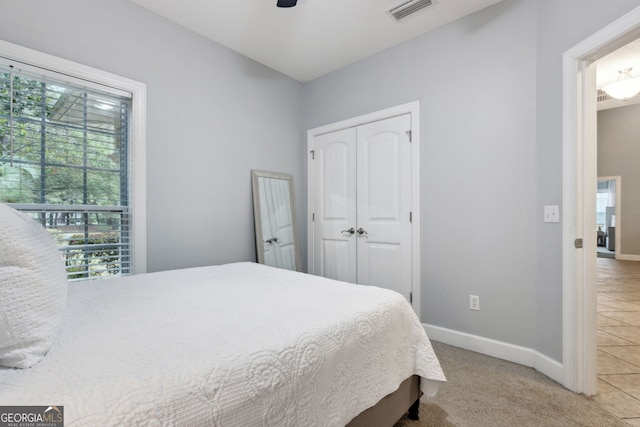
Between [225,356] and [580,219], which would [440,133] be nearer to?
[580,219]

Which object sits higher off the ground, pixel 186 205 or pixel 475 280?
pixel 186 205

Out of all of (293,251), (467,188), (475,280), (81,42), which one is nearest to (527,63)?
(467,188)

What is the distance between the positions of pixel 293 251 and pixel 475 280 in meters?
1.90

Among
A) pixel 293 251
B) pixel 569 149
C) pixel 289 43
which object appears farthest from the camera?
pixel 293 251

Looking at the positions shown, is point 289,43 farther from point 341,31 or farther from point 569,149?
point 569,149

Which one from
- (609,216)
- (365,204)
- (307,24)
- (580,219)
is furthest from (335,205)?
(609,216)

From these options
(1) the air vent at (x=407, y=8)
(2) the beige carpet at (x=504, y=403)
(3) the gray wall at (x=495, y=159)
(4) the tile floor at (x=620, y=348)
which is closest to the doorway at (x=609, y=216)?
(4) the tile floor at (x=620, y=348)

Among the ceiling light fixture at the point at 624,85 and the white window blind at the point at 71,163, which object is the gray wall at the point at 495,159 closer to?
the white window blind at the point at 71,163

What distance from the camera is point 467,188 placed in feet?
8.02

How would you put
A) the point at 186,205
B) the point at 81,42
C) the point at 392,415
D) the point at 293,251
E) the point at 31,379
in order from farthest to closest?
1. the point at 293,251
2. the point at 186,205
3. the point at 81,42
4. the point at 392,415
5. the point at 31,379

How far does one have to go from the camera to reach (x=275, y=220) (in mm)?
3273

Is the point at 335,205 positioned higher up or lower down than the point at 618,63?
lower down

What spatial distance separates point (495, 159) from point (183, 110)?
2665 mm

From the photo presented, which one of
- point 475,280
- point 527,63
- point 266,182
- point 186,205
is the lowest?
point 475,280
